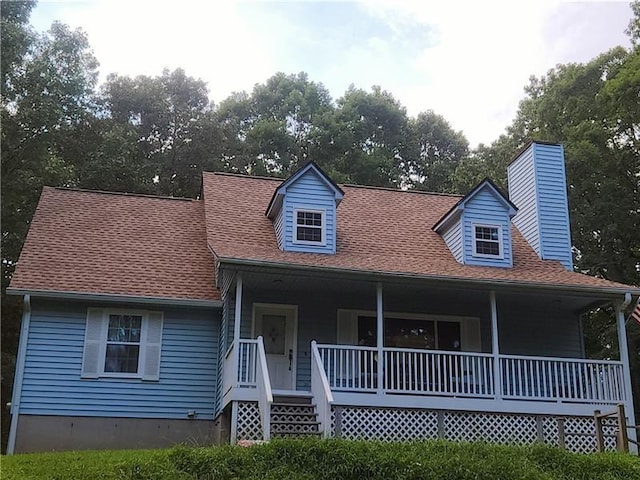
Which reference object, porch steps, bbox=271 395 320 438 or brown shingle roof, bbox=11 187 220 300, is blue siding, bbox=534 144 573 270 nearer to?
porch steps, bbox=271 395 320 438

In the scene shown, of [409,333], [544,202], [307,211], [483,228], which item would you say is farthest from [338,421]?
[544,202]

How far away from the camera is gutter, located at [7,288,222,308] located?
14312mm

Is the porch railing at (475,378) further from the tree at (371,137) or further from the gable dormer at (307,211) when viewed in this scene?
the tree at (371,137)

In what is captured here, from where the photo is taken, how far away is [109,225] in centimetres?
1745

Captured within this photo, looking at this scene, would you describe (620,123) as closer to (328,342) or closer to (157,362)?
(328,342)

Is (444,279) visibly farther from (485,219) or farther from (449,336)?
(485,219)

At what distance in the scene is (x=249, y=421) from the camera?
13.1m

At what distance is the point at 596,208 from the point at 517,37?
400 inches

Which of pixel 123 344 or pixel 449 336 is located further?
pixel 449 336

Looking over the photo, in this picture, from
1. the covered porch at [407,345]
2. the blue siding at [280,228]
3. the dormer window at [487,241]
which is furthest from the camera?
the dormer window at [487,241]

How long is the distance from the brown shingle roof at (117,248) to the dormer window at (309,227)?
2.16 meters

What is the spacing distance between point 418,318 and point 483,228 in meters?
2.51

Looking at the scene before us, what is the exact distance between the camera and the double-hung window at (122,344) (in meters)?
14.7

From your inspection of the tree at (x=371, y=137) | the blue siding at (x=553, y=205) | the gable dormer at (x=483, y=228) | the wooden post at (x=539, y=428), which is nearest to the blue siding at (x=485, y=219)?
the gable dormer at (x=483, y=228)
